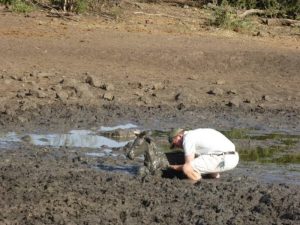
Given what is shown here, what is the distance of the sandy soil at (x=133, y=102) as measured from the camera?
859cm

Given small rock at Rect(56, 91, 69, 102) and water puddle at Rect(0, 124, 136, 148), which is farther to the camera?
small rock at Rect(56, 91, 69, 102)

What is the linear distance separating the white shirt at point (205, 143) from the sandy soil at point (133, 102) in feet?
1.23

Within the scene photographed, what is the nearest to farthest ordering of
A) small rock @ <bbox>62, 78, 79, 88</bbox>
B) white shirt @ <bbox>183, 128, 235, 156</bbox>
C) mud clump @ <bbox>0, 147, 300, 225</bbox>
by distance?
mud clump @ <bbox>0, 147, 300, 225</bbox> → white shirt @ <bbox>183, 128, 235, 156</bbox> → small rock @ <bbox>62, 78, 79, 88</bbox>

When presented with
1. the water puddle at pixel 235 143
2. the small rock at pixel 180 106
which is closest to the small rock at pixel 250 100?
the small rock at pixel 180 106

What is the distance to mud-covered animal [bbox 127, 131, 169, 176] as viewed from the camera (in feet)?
33.3


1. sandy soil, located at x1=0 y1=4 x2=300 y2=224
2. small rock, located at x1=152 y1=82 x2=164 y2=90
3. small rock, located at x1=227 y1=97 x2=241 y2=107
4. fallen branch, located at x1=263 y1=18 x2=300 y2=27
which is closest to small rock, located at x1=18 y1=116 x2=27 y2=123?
sandy soil, located at x1=0 y1=4 x2=300 y2=224

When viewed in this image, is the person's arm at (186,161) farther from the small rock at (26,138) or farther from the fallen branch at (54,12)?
the fallen branch at (54,12)

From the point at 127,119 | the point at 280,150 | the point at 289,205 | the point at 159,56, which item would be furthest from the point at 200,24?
the point at 289,205

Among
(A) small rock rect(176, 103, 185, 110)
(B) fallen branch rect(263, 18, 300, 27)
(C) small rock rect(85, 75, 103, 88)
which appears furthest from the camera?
(B) fallen branch rect(263, 18, 300, 27)

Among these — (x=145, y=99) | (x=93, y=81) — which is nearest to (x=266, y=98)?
(x=145, y=99)

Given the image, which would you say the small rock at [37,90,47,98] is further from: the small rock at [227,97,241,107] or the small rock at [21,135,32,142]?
the small rock at [227,97,241,107]

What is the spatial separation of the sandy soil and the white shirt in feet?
1.23

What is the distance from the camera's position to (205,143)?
1014cm

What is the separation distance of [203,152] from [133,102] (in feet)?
17.7
